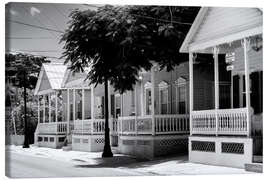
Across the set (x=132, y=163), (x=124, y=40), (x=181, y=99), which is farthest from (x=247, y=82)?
(x=181, y=99)

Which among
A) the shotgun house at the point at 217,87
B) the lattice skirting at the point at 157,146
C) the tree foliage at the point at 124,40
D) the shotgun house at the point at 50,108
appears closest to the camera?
the shotgun house at the point at 217,87

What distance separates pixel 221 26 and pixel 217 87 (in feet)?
5.79

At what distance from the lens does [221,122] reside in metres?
Answer: 15.8

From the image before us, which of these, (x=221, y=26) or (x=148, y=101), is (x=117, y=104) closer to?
(x=148, y=101)

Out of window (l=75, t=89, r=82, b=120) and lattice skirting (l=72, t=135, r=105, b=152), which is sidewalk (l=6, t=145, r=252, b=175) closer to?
lattice skirting (l=72, t=135, r=105, b=152)

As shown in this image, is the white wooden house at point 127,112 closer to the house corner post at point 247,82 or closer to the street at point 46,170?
the street at point 46,170

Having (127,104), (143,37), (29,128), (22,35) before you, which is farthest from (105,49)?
(127,104)

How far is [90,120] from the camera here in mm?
23453

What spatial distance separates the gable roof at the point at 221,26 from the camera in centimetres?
1462

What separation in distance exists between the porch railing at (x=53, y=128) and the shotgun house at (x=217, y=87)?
6103mm

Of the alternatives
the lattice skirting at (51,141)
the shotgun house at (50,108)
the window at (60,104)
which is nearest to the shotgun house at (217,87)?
the shotgun house at (50,108)

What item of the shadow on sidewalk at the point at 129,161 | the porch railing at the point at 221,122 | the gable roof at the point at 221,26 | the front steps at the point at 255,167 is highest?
the gable roof at the point at 221,26

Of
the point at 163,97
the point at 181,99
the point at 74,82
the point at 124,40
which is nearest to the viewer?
the point at 124,40

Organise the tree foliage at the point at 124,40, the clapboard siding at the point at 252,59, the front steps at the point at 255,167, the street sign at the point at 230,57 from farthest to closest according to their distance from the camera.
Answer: the tree foliage at the point at 124,40, the street sign at the point at 230,57, the clapboard siding at the point at 252,59, the front steps at the point at 255,167
